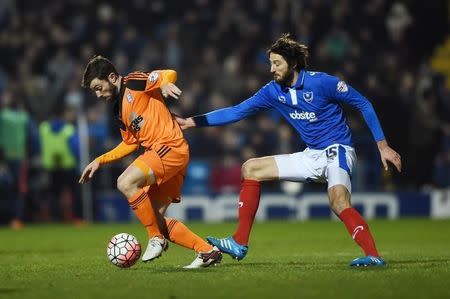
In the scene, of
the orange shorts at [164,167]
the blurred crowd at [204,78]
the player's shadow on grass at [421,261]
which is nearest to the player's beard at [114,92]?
the orange shorts at [164,167]

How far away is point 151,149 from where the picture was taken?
9.33 meters

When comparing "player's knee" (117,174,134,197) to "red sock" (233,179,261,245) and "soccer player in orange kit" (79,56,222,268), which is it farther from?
"red sock" (233,179,261,245)

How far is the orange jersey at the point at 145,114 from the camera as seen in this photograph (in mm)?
9312

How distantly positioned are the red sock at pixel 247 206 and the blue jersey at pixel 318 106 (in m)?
0.63

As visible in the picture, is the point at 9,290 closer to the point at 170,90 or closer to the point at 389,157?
the point at 170,90

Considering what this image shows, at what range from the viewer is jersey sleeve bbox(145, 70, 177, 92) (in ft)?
29.8

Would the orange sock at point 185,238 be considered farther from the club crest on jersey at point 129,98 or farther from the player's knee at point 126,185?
the club crest on jersey at point 129,98

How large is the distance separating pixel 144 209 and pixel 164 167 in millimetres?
427

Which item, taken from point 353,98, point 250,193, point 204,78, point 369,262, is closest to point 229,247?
point 250,193

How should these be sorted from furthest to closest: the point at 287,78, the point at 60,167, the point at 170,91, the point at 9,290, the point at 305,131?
1. the point at 60,167
2. the point at 305,131
3. the point at 287,78
4. the point at 170,91
5. the point at 9,290

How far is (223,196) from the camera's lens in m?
19.6

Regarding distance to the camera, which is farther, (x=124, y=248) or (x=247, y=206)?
(x=247, y=206)

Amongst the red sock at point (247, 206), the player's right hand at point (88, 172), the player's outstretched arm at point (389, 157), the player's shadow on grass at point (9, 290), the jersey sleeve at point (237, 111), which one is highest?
the jersey sleeve at point (237, 111)

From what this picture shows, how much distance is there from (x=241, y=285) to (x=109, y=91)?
2470mm
